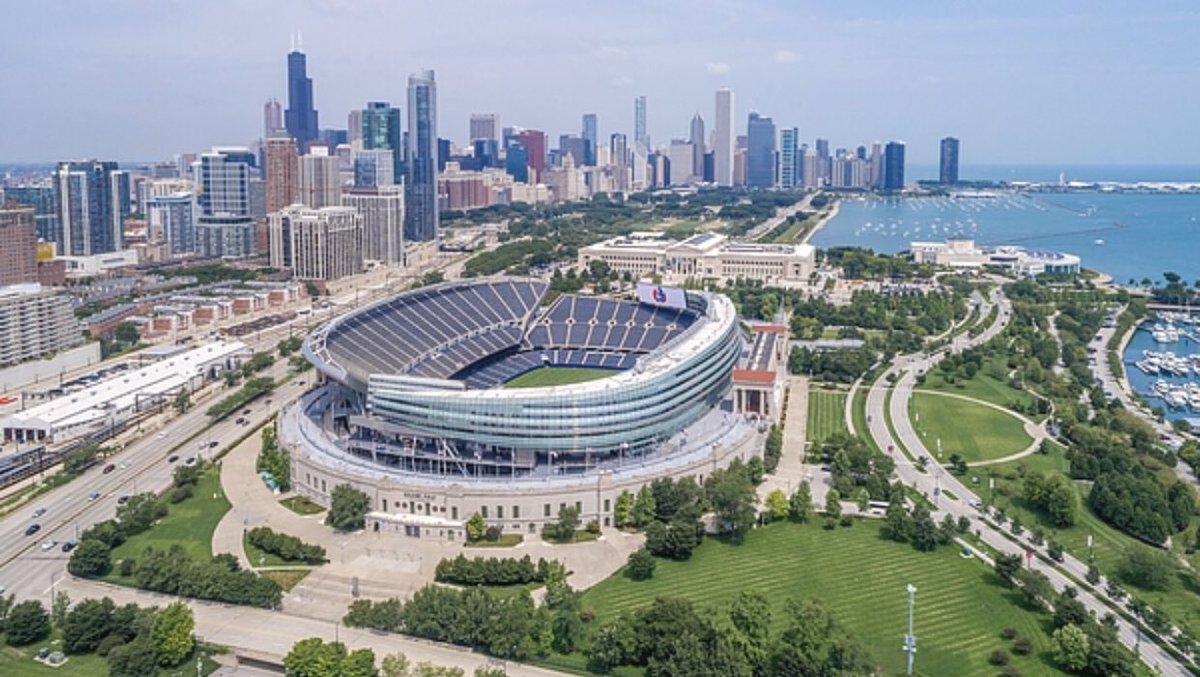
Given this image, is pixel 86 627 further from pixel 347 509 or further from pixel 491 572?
pixel 491 572

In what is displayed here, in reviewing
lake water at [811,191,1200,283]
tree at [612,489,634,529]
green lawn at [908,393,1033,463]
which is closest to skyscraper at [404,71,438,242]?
lake water at [811,191,1200,283]

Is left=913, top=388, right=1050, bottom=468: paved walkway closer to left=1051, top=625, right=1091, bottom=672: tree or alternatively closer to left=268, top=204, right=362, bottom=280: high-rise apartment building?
left=1051, top=625, right=1091, bottom=672: tree

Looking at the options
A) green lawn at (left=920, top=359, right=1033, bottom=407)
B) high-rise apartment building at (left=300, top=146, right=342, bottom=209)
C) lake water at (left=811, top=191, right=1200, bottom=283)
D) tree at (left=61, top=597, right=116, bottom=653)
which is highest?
high-rise apartment building at (left=300, top=146, right=342, bottom=209)

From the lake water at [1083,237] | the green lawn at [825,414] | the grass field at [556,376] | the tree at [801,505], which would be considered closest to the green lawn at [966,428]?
the green lawn at [825,414]

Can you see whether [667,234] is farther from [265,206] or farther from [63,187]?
[63,187]

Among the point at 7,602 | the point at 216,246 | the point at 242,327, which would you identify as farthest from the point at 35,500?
the point at 216,246

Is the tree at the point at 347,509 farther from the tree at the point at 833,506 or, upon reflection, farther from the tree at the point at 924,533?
the tree at the point at 924,533
